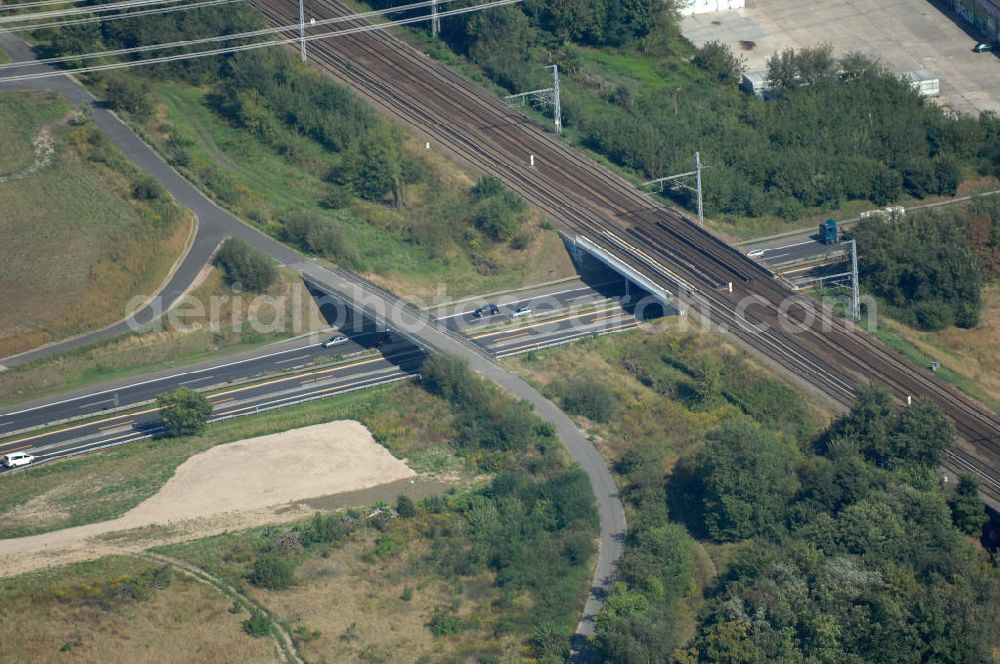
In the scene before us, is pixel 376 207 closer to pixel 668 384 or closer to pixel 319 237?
pixel 319 237

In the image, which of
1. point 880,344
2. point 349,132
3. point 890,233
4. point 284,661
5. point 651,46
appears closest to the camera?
point 284,661

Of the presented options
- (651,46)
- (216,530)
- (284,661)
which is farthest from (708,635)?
(651,46)

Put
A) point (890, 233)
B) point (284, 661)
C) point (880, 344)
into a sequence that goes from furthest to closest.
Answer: point (890, 233) < point (880, 344) < point (284, 661)

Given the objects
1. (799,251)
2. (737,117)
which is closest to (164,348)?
(799,251)

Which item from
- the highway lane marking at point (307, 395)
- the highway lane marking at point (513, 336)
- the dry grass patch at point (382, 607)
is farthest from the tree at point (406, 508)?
the highway lane marking at point (513, 336)

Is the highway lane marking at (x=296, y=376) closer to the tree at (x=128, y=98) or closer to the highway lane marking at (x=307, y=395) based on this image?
→ the highway lane marking at (x=307, y=395)

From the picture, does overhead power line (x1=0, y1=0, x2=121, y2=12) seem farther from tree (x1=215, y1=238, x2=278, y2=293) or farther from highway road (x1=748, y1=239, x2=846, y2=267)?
highway road (x1=748, y1=239, x2=846, y2=267)

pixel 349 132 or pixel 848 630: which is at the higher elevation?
pixel 349 132

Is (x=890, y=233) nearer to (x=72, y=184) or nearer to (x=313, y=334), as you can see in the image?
(x=313, y=334)
